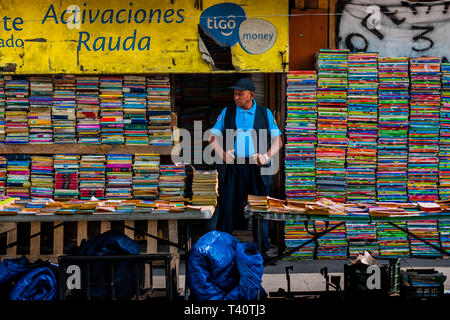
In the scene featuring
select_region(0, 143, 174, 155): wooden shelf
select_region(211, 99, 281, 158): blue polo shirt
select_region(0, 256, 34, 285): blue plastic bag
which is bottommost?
select_region(0, 256, 34, 285): blue plastic bag

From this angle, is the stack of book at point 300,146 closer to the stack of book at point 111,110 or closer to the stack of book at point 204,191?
the stack of book at point 204,191

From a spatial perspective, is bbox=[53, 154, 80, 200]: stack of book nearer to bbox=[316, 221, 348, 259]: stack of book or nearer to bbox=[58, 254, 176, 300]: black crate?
bbox=[58, 254, 176, 300]: black crate

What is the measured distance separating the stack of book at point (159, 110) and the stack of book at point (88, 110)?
685 millimetres

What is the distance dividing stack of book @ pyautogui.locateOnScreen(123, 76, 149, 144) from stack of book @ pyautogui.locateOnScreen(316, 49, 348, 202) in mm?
2280

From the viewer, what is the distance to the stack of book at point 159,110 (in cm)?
639

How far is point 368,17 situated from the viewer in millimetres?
6500

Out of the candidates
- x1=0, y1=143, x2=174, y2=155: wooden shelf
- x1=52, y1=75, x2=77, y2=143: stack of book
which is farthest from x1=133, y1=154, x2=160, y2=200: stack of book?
x1=52, y1=75, x2=77, y2=143: stack of book

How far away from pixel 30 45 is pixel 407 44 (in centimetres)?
492

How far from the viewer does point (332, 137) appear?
6.41m

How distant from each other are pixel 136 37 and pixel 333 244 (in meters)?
3.68

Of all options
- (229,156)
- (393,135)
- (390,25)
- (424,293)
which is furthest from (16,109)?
(424,293)

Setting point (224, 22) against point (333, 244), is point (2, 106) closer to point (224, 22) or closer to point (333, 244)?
point (224, 22)

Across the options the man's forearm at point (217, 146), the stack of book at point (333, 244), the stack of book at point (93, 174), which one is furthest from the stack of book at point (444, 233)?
the stack of book at point (93, 174)

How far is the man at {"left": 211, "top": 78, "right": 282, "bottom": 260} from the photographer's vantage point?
600 cm
